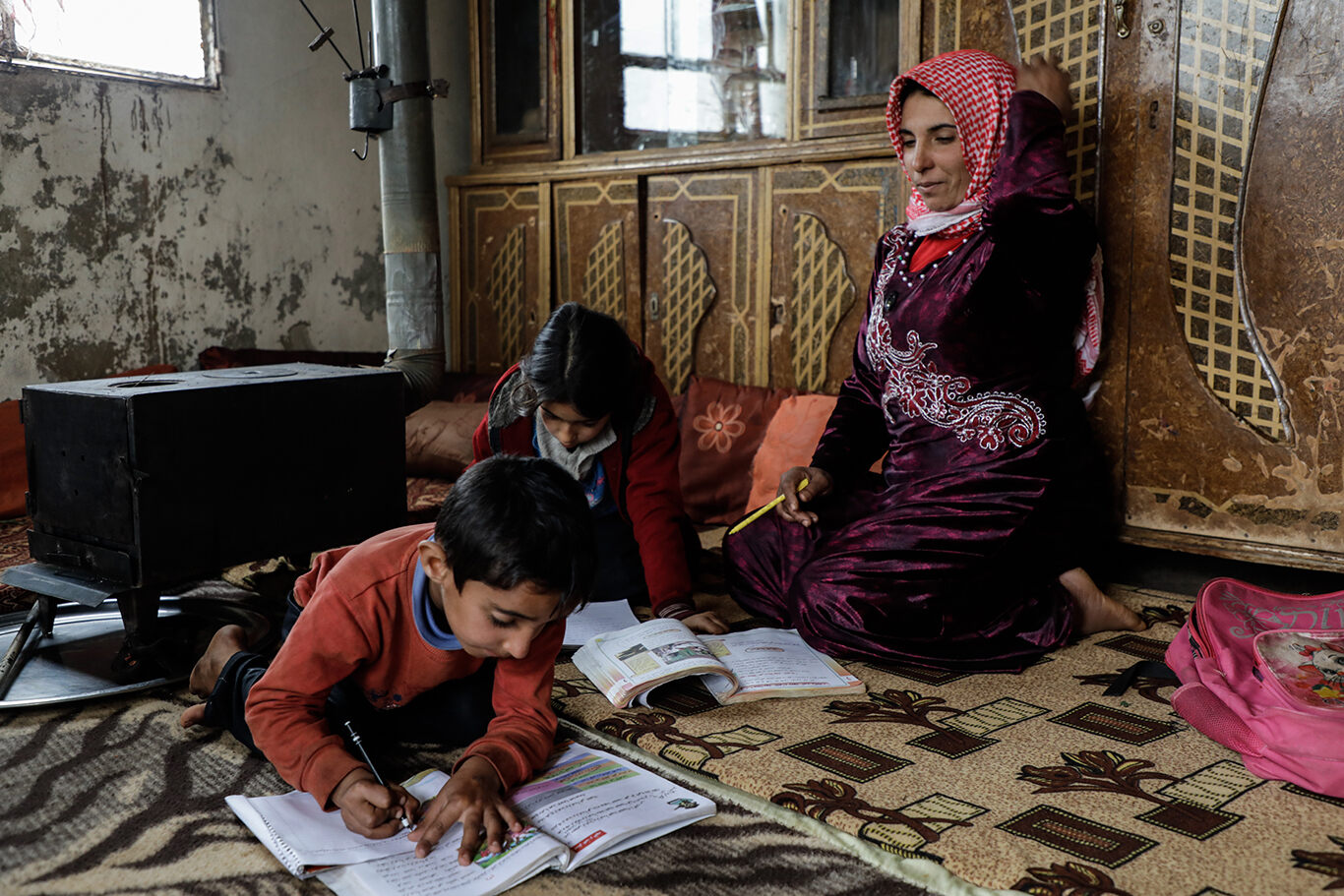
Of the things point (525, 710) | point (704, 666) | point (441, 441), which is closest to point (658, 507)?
point (704, 666)

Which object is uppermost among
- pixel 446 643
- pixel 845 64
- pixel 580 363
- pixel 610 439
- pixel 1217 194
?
pixel 845 64

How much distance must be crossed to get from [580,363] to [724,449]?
127cm

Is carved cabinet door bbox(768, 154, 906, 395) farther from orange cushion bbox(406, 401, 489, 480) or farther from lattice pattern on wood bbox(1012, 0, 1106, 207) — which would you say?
orange cushion bbox(406, 401, 489, 480)

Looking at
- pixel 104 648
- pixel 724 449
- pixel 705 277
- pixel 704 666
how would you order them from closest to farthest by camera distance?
pixel 704 666, pixel 104 648, pixel 724 449, pixel 705 277

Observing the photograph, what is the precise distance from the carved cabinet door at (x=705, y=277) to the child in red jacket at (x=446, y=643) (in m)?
2.18

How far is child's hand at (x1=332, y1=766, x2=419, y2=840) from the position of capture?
1428 millimetres

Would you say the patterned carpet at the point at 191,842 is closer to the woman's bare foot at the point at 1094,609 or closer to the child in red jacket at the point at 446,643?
the child in red jacket at the point at 446,643

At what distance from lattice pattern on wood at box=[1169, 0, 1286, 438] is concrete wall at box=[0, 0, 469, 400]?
2943mm

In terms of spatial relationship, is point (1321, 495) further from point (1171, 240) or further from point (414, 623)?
point (414, 623)

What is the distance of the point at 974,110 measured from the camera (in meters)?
2.36

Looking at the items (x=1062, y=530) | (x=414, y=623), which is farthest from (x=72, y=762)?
(x=1062, y=530)

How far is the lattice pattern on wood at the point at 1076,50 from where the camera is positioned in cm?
267

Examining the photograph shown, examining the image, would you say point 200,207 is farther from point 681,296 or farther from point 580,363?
point 580,363

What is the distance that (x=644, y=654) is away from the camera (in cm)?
203
